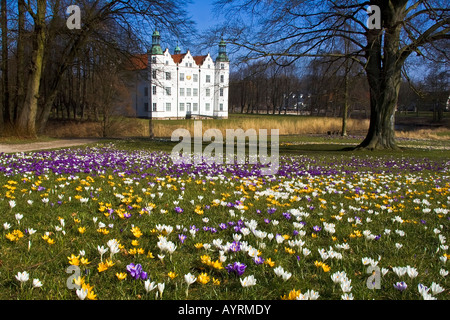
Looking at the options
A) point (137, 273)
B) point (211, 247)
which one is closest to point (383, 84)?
point (211, 247)

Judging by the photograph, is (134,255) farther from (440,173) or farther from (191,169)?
(440,173)

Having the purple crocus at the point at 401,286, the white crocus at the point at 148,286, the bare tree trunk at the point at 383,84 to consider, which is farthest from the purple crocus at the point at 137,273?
the bare tree trunk at the point at 383,84

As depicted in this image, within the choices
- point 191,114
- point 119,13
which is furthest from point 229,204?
point 191,114

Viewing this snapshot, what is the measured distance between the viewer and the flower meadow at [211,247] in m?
2.26

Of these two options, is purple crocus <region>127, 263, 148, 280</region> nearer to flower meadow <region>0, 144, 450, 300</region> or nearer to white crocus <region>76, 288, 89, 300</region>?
flower meadow <region>0, 144, 450, 300</region>

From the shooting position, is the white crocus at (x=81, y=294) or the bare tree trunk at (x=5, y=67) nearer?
the white crocus at (x=81, y=294)

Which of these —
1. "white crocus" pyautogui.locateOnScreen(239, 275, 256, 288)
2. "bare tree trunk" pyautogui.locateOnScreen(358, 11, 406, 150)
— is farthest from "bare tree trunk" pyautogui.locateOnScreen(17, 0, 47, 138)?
"white crocus" pyautogui.locateOnScreen(239, 275, 256, 288)

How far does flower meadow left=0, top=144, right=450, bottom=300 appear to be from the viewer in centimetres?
226

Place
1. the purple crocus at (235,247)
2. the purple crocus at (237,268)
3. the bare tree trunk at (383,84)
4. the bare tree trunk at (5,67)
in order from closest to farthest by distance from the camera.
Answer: the purple crocus at (237,268) → the purple crocus at (235,247) → the bare tree trunk at (383,84) → the bare tree trunk at (5,67)

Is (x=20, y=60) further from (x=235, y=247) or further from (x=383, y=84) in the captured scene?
(x=235, y=247)

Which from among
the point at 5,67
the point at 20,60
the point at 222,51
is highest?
the point at 20,60

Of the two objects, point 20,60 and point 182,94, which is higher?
point 182,94

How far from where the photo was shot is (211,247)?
3.02 m

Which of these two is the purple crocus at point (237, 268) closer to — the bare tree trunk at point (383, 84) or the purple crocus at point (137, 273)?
the purple crocus at point (137, 273)
